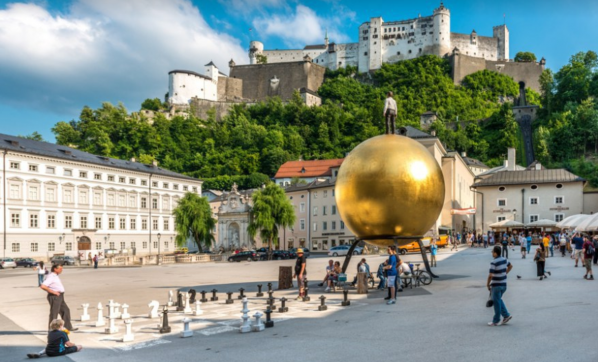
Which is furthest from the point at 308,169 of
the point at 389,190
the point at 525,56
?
the point at 525,56

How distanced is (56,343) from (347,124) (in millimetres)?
131158

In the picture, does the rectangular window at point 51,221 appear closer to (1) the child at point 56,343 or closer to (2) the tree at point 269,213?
(2) the tree at point 269,213

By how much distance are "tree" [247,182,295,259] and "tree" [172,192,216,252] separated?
515 cm

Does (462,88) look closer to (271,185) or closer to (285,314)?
(271,185)

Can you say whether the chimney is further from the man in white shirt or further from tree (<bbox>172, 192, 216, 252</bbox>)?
the man in white shirt

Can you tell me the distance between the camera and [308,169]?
98625mm

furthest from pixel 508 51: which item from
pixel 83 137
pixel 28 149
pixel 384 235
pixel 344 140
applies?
pixel 384 235

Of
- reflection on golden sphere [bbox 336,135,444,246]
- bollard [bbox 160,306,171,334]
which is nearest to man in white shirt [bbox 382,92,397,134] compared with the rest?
reflection on golden sphere [bbox 336,135,444,246]

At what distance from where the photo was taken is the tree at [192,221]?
61531mm

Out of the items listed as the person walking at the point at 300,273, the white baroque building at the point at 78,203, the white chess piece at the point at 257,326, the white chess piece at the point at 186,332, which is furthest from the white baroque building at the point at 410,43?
the white chess piece at the point at 186,332

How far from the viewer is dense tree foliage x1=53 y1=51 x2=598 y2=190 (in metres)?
112

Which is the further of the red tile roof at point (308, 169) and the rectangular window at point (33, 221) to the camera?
the red tile roof at point (308, 169)

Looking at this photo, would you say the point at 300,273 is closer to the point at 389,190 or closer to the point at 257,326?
the point at 389,190

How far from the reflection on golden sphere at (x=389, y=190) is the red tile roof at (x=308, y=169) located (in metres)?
77.9
